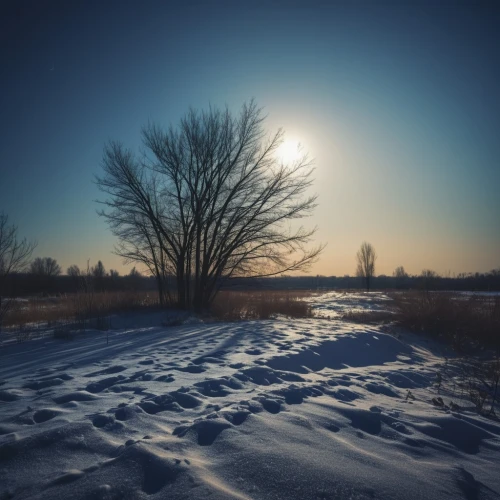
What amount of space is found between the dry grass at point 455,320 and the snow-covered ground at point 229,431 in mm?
4868

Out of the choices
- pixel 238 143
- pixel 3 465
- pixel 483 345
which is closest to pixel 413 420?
pixel 3 465

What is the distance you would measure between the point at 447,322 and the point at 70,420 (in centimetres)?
995

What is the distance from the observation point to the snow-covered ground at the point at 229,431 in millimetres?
1517

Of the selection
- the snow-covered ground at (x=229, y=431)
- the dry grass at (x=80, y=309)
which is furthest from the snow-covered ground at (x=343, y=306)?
the snow-covered ground at (x=229, y=431)

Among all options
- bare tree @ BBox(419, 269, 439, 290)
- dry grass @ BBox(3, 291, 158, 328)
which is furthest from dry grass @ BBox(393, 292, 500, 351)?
dry grass @ BBox(3, 291, 158, 328)

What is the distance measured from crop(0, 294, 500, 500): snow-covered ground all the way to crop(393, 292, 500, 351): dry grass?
487 centimetres

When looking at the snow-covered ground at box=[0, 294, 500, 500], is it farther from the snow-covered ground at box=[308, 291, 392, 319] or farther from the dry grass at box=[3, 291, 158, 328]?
the snow-covered ground at box=[308, 291, 392, 319]

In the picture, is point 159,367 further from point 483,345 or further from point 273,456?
point 483,345

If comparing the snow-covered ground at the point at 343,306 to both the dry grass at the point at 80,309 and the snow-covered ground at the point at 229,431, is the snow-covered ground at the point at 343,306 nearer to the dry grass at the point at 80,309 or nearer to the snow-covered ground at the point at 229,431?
the dry grass at the point at 80,309

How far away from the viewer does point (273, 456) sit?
5.75 ft

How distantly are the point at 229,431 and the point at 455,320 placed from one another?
30.4 ft

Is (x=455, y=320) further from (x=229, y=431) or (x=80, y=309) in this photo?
(x=80, y=309)

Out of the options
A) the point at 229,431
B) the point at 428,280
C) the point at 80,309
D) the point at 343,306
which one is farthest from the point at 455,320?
the point at 80,309

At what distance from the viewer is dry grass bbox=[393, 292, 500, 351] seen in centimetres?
780
